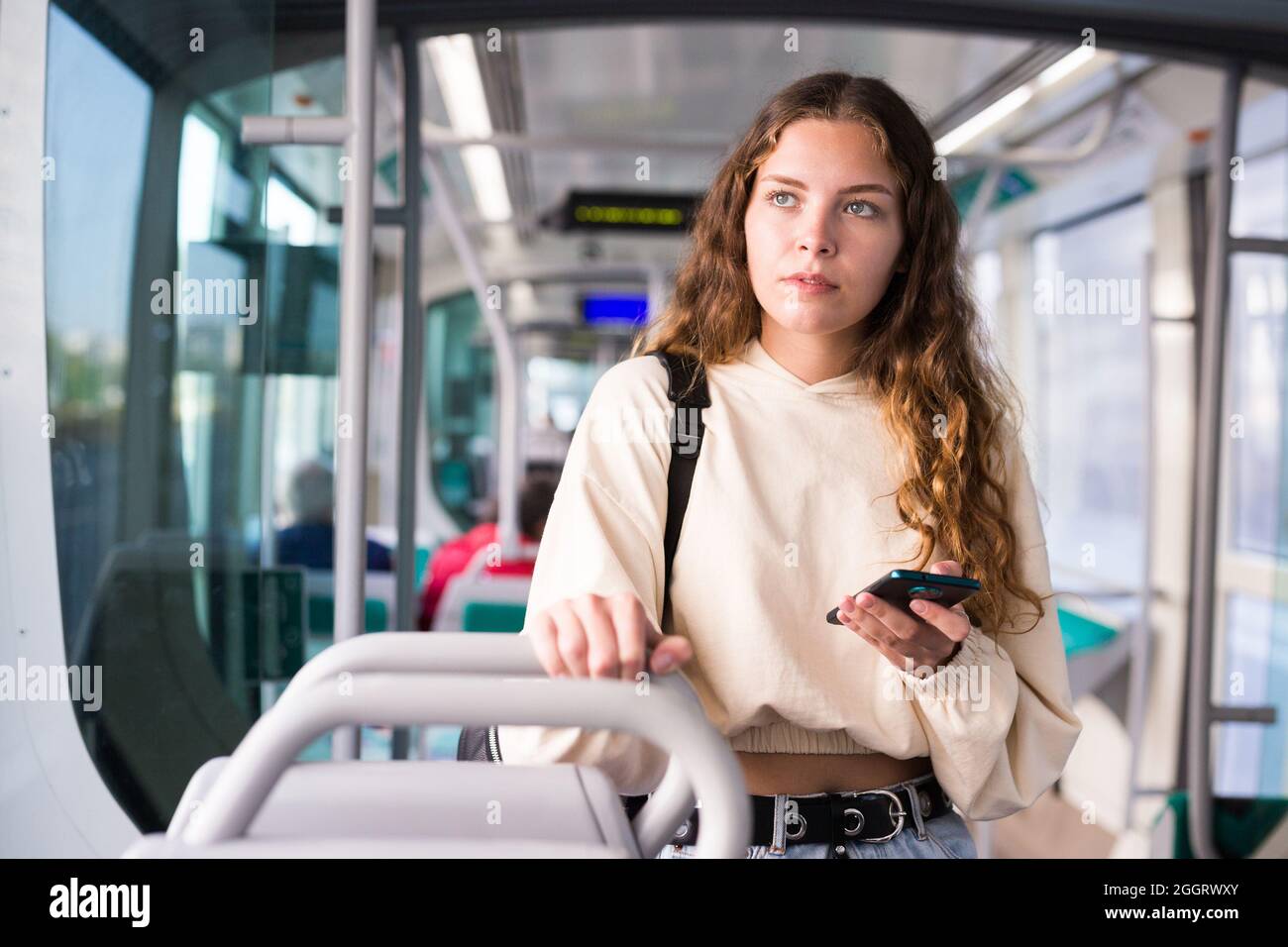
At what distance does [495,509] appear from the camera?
640 centimetres

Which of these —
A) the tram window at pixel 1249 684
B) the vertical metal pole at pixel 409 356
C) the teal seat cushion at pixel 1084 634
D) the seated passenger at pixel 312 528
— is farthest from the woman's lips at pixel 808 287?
the teal seat cushion at pixel 1084 634

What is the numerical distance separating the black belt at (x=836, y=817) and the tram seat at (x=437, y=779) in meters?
0.42

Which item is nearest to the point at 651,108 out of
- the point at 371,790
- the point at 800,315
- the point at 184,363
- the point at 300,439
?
the point at 300,439

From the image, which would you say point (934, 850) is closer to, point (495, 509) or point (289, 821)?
point (289, 821)

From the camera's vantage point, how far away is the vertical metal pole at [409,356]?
2.26 m

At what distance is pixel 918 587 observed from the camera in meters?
1.03

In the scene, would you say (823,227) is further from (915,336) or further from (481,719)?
(481,719)

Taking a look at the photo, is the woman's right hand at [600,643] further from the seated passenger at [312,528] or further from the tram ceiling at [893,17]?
the seated passenger at [312,528]

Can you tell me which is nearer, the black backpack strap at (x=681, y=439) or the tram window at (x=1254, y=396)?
the black backpack strap at (x=681, y=439)

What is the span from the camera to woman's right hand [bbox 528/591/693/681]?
2.92 ft

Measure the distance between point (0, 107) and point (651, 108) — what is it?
4205mm

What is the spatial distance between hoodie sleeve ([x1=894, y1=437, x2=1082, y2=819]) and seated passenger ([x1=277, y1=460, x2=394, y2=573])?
310cm
